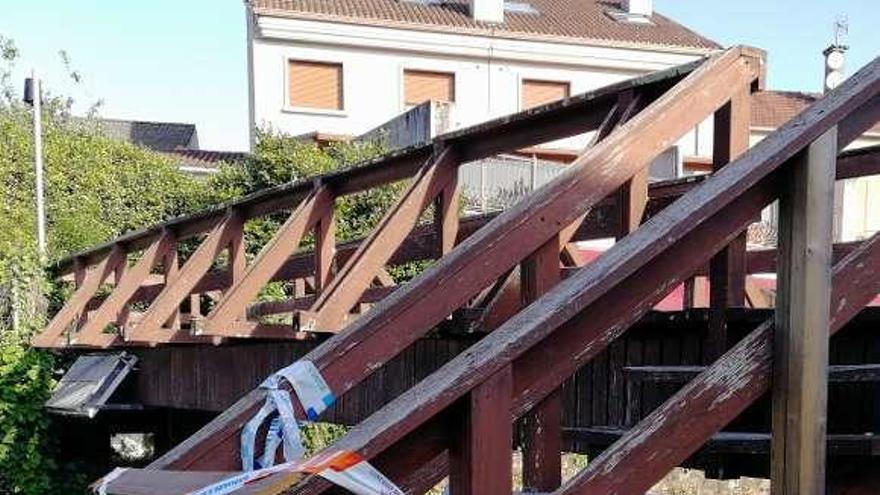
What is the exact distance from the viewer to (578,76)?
24938 millimetres

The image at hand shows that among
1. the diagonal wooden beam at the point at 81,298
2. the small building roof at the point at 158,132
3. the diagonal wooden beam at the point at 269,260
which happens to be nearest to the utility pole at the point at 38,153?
the diagonal wooden beam at the point at 81,298

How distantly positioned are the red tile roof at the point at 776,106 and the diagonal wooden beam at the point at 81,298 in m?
21.2

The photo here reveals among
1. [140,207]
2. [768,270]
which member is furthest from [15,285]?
[768,270]

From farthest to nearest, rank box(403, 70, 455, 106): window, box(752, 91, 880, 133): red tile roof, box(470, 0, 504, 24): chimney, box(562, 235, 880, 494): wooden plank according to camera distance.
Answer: box(752, 91, 880, 133): red tile roof → box(470, 0, 504, 24): chimney → box(403, 70, 455, 106): window → box(562, 235, 880, 494): wooden plank

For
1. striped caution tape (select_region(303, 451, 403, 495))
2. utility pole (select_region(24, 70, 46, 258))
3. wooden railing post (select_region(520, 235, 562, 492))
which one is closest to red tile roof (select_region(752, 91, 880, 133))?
utility pole (select_region(24, 70, 46, 258))

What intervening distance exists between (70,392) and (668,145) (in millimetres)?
8532

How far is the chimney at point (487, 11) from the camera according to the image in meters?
25.1

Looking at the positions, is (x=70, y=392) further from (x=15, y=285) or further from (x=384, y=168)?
(x=384, y=168)

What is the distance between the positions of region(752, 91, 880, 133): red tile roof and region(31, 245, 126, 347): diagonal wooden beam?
21197mm

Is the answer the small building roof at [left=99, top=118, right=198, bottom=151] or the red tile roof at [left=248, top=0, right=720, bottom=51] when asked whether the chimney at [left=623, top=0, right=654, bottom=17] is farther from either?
the small building roof at [left=99, top=118, right=198, bottom=151]

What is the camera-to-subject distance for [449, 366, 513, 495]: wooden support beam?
179cm

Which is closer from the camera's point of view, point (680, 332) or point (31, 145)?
point (680, 332)

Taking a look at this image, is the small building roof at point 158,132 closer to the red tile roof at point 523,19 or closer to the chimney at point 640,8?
the red tile roof at point 523,19

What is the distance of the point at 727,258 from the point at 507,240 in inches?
36.3
